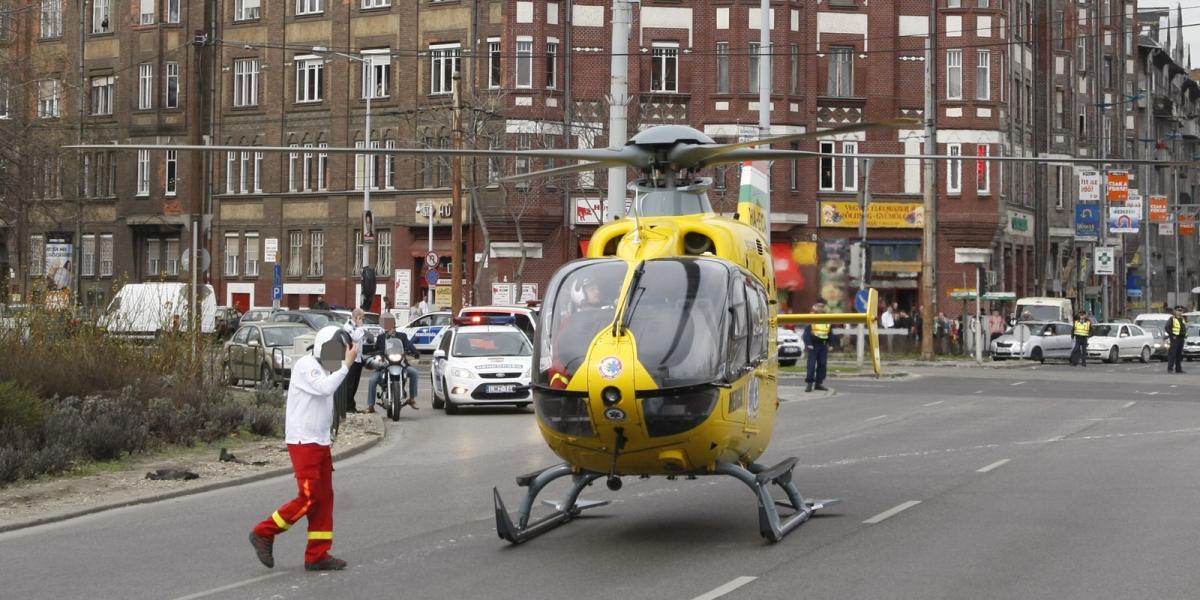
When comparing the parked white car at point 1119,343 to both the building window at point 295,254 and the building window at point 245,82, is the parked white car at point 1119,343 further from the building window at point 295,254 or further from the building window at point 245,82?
the building window at point 245,82

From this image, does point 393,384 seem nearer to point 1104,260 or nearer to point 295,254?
point 295,254

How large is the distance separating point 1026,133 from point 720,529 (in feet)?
174

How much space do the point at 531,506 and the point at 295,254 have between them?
50.0 m

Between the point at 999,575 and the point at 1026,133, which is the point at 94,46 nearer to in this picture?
the point at 1026,133

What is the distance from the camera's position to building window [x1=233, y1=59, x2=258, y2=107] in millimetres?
62500

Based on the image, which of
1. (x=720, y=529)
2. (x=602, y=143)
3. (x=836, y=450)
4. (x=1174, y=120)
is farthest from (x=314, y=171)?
(x=1174, y=120)

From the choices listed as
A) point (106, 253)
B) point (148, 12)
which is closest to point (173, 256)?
point (106, 253)

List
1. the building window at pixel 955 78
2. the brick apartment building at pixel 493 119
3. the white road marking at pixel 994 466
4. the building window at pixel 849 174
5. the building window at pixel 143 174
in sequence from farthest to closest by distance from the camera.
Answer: the building window at pixel 143 174 → the building window at pixel 955 78 → the building window at pixel 849 174 → the brick apartment building at pixel 493 119 → the white road marking at pixel 994 466

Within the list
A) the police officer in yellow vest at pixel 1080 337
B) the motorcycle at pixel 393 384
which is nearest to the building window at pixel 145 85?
the police officer in yellow vest at pixel 1080 337

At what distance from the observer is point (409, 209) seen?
192ft

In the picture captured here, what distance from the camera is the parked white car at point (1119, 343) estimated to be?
57312 mm

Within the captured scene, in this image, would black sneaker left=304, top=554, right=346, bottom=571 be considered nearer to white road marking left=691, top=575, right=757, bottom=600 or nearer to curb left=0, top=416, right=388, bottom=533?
white road marking left=691, top=575, right=757, bottom=600

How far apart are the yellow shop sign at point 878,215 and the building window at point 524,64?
11770mm

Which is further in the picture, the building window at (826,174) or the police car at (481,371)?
the building window at (826,174)
